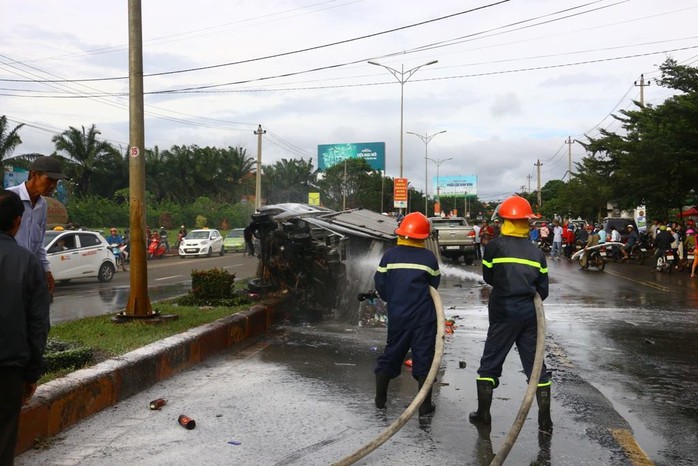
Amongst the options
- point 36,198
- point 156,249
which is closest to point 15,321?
point 36,198

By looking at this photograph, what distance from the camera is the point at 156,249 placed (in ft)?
108

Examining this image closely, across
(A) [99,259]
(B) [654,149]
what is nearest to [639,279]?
(B) [654,149]

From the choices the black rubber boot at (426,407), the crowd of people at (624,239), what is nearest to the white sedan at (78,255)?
the crowd of people at (624,239)

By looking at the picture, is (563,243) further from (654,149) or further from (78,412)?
(78,412)

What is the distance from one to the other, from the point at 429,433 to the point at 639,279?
1655 centimetres

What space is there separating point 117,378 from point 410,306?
2.54 metres

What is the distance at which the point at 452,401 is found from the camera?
5883mm

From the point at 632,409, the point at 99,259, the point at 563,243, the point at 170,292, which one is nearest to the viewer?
the point at 632,409

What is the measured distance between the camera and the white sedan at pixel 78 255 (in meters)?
18.2

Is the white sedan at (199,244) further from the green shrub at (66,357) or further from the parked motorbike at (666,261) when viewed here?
the green shrub at (66,357)

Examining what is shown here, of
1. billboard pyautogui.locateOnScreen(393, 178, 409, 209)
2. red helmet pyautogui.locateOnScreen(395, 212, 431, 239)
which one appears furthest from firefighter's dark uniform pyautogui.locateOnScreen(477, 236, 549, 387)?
billboard pyautogui.locateOnScreen(393, 178, 409, 209)

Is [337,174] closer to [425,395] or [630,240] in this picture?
[630,240]

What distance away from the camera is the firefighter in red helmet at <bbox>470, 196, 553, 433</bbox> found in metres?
5.16

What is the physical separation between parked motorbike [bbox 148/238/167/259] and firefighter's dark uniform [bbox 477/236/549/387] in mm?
29059
